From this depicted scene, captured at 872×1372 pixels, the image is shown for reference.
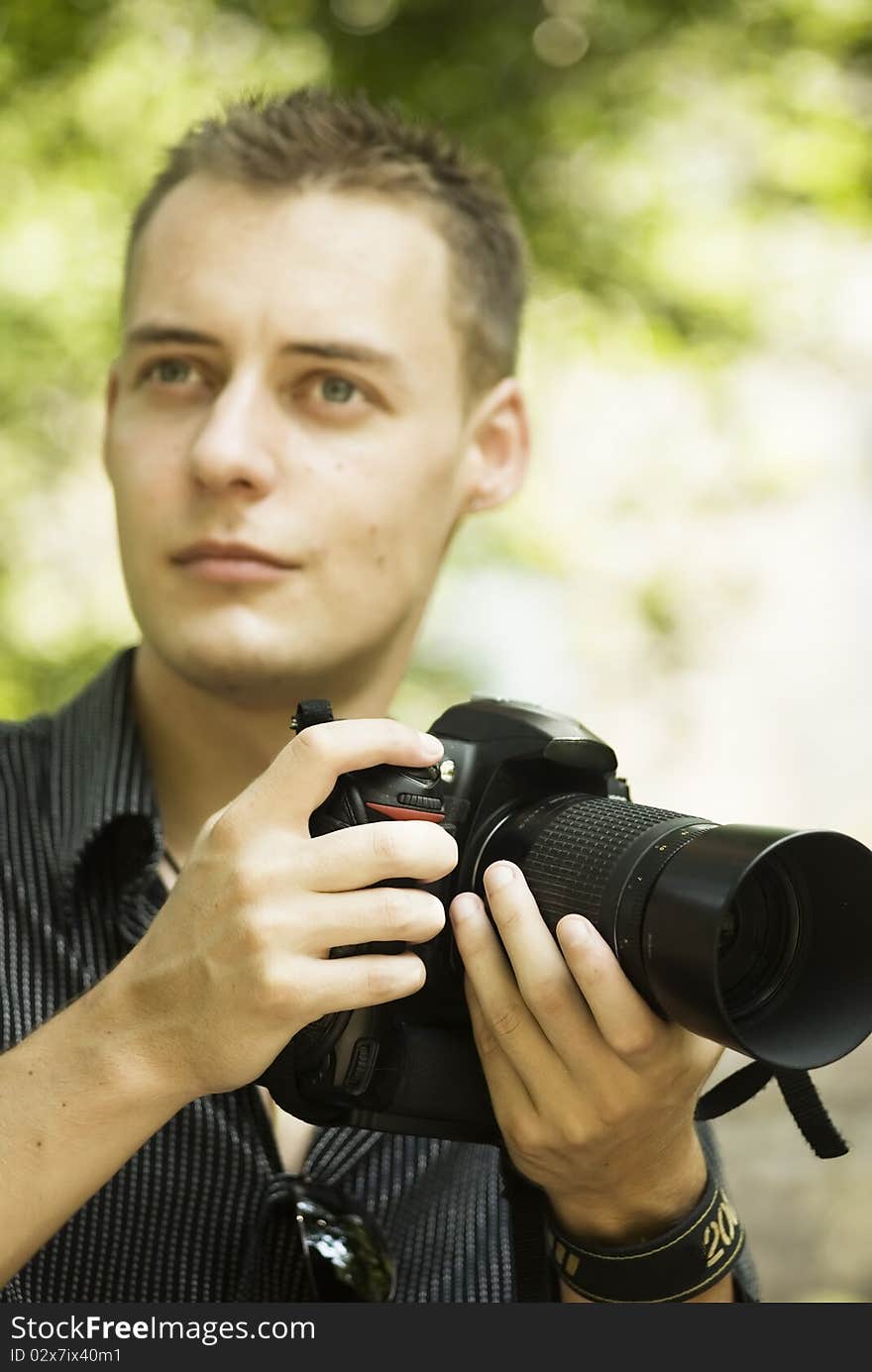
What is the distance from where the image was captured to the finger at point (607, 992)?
96 centimetres

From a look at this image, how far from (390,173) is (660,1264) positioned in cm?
113

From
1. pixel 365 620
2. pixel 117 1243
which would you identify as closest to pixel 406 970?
pixel 117 1243

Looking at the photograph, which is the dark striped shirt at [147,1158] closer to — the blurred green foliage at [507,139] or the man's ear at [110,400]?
the man's ear at [110,400]

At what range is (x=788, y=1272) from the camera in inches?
135

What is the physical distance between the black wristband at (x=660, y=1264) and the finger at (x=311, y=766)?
1.44 ft

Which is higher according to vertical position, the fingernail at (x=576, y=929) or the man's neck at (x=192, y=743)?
the man's neck at (x=192, y=743)

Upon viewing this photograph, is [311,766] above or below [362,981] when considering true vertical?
above

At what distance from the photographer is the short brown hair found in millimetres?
1542

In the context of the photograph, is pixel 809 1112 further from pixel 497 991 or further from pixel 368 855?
pixel 368 855

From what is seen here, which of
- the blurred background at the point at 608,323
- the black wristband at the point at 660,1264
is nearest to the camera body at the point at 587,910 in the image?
the black wristband at the point at 660,1264

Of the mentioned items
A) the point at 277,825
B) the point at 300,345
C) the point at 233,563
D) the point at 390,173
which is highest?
the point at 390,173

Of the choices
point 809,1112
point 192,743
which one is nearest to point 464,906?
point 809,1112

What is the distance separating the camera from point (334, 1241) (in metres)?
1.21

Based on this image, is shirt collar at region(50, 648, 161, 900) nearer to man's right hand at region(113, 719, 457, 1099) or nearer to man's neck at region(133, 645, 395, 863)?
man's neck at region(133, 645, 395, 863)
